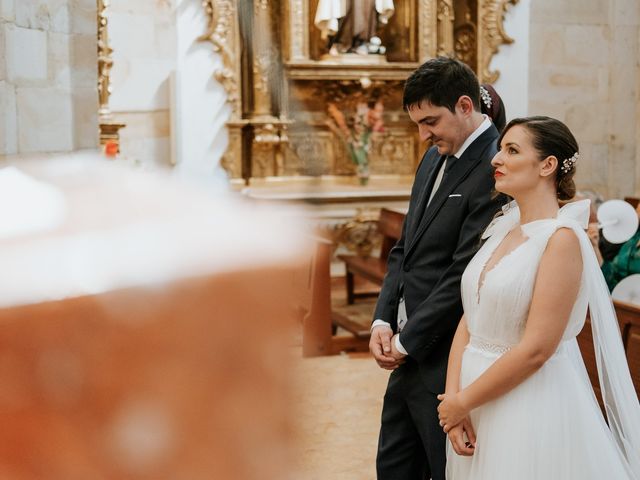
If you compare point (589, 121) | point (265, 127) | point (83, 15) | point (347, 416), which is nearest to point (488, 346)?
point (83, 15)

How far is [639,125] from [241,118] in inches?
200

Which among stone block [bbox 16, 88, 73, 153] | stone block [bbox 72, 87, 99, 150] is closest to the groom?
stone block [bbox 72, 87, 99, 150]

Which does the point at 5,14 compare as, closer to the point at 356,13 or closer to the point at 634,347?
the point at 634,347

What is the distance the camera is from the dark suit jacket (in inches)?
101

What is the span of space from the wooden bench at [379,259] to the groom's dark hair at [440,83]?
559 centimetres

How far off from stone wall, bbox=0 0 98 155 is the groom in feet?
3.37

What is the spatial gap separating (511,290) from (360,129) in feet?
28.3

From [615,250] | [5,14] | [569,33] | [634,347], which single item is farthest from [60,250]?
[569,33]

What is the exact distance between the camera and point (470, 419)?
2.45m

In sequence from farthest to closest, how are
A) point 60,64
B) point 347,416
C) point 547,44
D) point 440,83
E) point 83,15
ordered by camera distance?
point 547,44 → point 347,416 → point 440,83 → point 83,15 → point 60,64

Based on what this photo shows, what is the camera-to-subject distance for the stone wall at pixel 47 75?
1.44 m

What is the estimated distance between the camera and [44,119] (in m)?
1.68

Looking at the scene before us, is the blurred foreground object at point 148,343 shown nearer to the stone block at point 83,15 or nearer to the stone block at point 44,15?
the stone block at point 44,15

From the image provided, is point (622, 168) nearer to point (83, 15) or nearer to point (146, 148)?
point (146, 148)
